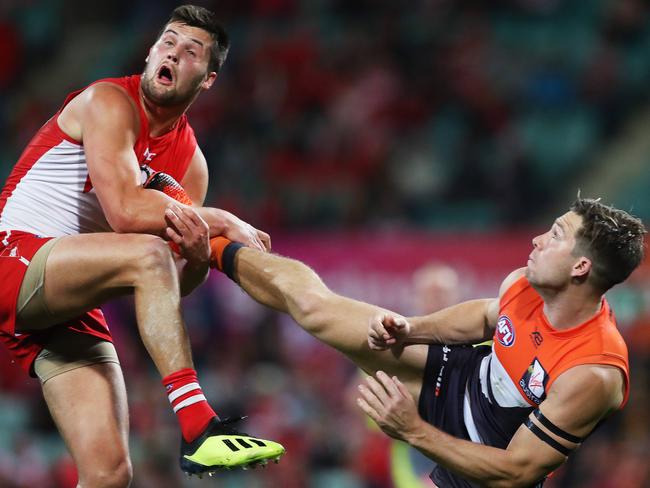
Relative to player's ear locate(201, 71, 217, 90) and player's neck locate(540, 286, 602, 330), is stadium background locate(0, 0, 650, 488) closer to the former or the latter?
player's neck locate(540, 286, 602, 330)

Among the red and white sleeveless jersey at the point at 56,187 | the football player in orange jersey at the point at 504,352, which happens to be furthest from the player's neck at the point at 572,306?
the red and white sleeveless jersey at the point at 56,187

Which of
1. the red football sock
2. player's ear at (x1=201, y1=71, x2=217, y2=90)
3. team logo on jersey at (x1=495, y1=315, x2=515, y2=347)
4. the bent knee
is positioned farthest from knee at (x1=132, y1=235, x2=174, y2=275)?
team logo on jersey at (x1=495, y1=315, x2=515, y2=347)

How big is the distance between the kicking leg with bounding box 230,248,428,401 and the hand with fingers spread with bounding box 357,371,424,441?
0.20 meters

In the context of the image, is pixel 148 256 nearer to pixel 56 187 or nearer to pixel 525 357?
pixel 56 187

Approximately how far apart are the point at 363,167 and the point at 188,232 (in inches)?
235

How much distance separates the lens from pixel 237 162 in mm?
10695

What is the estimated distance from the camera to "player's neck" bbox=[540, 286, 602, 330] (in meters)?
4.64

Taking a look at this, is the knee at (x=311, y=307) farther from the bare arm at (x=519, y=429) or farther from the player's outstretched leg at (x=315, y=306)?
the bare arm at (x=519, y=429)

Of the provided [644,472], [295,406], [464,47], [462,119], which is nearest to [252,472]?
[295,406]

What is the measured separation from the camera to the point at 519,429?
4.62 meters

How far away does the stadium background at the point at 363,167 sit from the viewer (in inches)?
342

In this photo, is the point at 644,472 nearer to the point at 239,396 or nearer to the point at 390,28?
the point at 239,396

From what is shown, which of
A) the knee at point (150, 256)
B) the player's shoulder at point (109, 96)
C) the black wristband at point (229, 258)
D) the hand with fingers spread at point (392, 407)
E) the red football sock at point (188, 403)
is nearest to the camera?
the red football sock at point (188, 403)

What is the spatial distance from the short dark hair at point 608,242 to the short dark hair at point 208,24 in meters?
1.70
